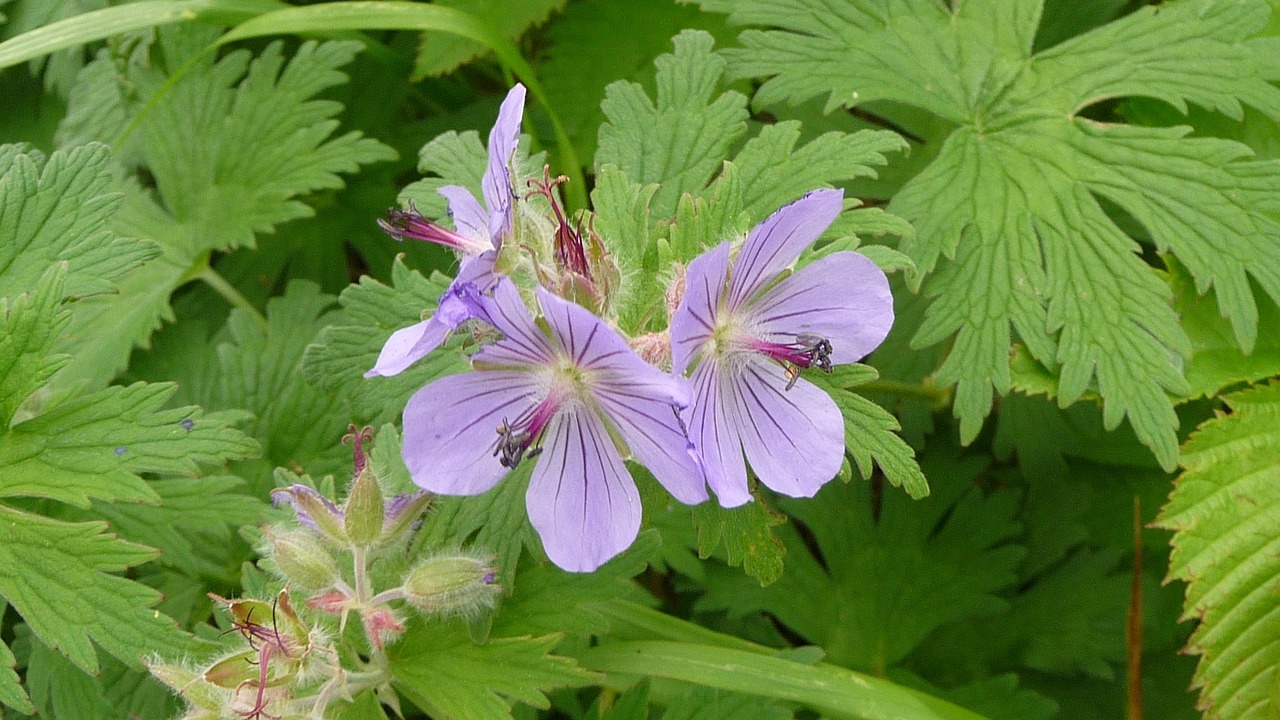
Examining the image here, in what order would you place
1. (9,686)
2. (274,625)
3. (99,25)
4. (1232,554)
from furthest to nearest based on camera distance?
(99,25) < (1232,554) < (9,686) < (274,625)

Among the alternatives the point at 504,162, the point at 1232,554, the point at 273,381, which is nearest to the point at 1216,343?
the point at 1232,554

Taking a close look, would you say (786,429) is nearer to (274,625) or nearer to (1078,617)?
(274,625)

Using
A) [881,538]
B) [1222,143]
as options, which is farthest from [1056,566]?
[1222,143]

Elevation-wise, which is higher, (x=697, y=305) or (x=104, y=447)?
(x=697, y=305)

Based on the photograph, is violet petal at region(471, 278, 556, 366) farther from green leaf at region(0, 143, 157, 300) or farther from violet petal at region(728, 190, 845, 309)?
green leaf at region(0, 143, 157, 300)

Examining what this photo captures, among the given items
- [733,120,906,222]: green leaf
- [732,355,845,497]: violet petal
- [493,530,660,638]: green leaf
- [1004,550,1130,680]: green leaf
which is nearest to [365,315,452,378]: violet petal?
[732,355,845,497]: violet petal

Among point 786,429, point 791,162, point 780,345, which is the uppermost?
point 791,162
